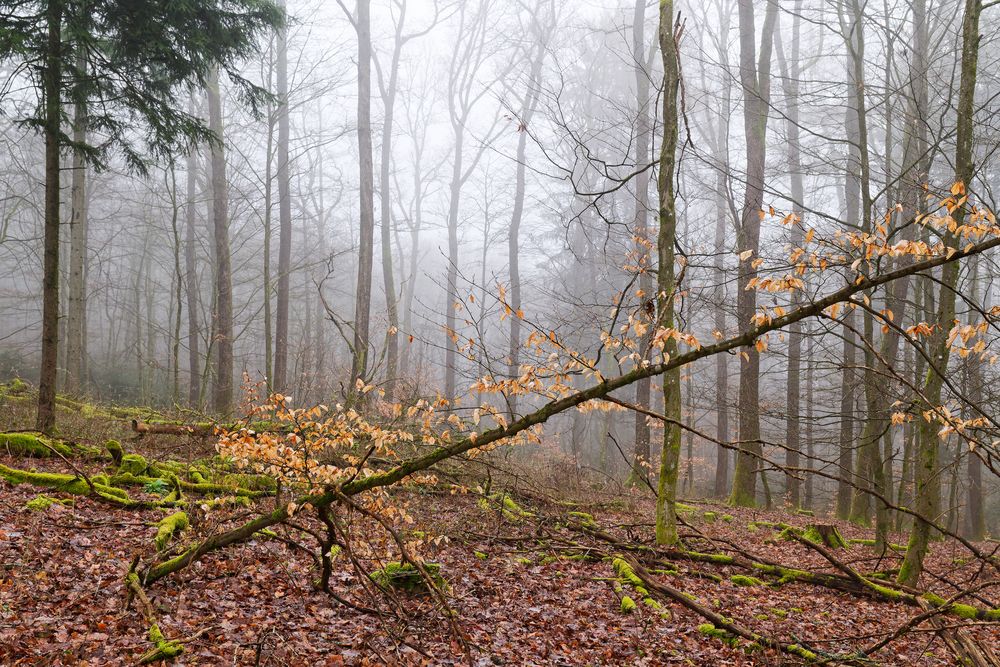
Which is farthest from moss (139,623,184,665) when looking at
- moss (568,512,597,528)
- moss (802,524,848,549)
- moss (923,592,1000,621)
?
moss (802,524,848,549)

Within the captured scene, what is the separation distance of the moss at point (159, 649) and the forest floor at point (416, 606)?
8cm

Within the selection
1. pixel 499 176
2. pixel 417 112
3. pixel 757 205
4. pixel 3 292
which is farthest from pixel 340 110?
pixel 757 205

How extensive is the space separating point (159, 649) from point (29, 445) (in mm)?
5228

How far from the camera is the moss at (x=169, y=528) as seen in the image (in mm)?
5367

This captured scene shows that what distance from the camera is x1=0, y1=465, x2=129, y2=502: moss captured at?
6.59m

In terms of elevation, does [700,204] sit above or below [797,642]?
above

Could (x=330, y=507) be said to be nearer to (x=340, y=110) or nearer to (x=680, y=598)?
(x=680, y=598)

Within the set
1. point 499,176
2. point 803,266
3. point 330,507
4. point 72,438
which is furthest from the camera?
point 499,176

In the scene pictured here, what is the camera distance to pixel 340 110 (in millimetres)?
29016

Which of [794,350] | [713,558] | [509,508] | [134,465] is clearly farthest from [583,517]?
[794,350]

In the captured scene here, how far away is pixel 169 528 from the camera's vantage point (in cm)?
559

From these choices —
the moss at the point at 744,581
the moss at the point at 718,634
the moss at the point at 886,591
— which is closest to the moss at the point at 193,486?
the moss at the point at 718,634

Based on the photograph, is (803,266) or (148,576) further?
(148,576)

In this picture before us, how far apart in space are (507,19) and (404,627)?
80.9ft
